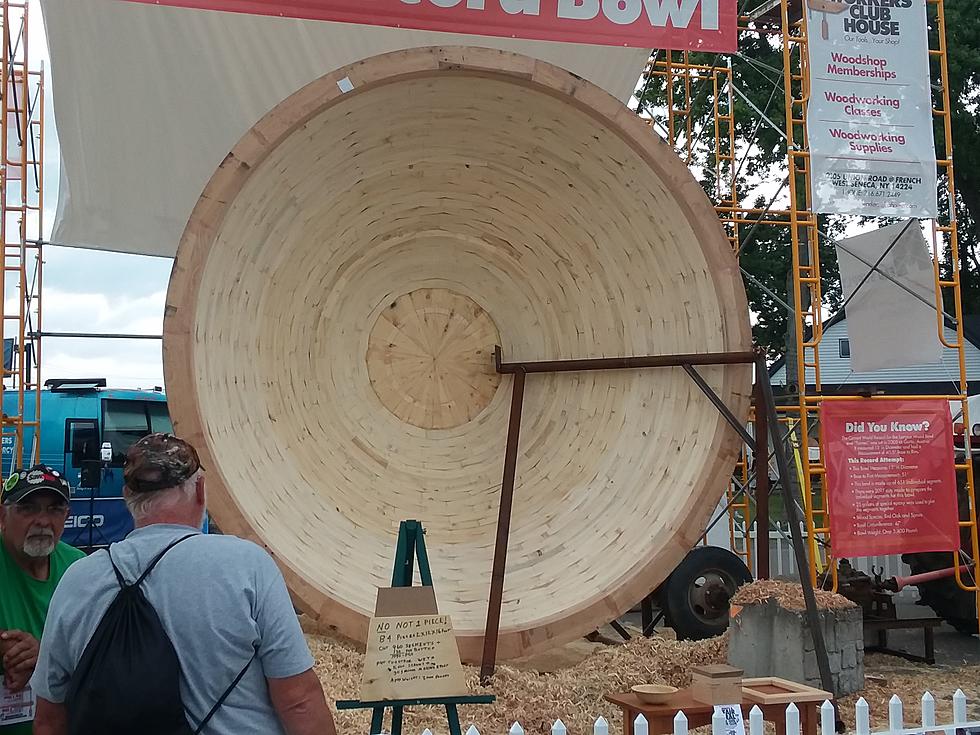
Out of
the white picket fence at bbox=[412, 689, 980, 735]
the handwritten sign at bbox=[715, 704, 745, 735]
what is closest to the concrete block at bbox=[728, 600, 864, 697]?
the white picket fence at bbox=[412, 689, 980, 735]

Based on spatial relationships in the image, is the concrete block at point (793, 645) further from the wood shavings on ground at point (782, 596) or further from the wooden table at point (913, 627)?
the wooden table at point (913, 627)

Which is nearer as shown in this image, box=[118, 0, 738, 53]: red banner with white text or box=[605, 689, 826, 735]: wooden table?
box=[605, 689, 826, 735]: wooden table

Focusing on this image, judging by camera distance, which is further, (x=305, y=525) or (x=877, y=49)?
(x=877, y=49)

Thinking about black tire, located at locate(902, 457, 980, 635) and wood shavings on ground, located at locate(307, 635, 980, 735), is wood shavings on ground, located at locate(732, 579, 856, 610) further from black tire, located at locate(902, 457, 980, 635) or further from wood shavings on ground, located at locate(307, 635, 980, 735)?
black tire, located at locate(902, 457, 980, 635)

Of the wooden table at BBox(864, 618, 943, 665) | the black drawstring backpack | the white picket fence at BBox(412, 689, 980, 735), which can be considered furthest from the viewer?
the wooden table at BBox(864, 618, 943, 665)

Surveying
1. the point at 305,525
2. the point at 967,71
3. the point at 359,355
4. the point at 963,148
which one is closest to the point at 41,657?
the point at 305,525

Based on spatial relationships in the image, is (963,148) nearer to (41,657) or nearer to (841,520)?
(841,520)

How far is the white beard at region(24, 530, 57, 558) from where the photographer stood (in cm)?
255

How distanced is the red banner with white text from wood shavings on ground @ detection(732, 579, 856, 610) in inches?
118

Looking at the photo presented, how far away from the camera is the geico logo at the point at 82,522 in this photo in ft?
28.3

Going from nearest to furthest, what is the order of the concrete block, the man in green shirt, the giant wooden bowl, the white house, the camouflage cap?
1. the camouflage cap
2. the man in green shirt
3. the giant wooden bowl
4. the concrete block
5. the white house

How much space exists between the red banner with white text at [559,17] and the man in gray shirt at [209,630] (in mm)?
3885

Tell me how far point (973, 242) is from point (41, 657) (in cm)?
2628

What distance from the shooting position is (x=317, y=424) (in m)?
5.09
